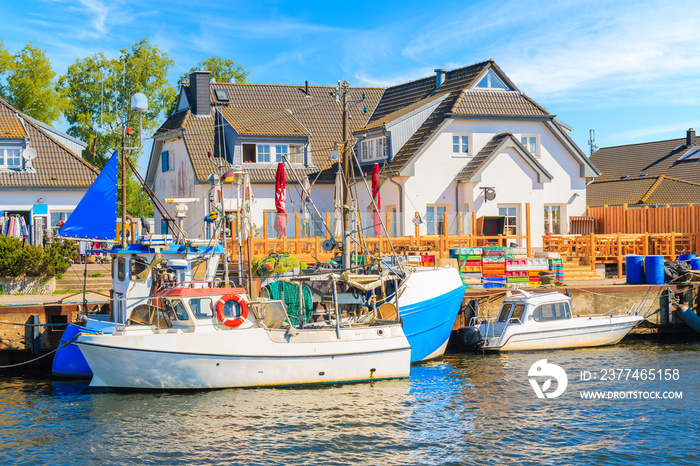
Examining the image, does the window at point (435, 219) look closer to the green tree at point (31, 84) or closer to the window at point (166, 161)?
the window at point (166, 161)

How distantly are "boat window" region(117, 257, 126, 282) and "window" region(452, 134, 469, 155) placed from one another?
1997cm

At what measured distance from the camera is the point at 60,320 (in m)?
22.0

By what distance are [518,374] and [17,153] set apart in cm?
2646

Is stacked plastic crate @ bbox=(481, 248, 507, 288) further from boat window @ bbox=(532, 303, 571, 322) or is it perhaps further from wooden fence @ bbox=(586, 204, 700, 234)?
wooden fence @ bbox=(586, 204, 700, 234)

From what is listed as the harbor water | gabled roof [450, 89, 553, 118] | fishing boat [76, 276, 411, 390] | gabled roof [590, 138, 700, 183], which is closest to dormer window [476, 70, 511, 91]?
gabled roof [450, 89, 553, 118]

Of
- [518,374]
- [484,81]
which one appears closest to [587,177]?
[484,81]

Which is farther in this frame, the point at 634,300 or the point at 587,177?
the point at 587,177

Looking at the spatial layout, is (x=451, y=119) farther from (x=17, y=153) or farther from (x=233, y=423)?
(x=233, y=423)

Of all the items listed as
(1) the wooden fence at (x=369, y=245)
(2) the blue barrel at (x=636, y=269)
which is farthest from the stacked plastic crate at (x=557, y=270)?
(1) the wooden fence at (x=369, y=245)

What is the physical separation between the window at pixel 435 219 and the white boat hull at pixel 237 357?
53.1 feet

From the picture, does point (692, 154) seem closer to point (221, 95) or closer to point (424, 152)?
point (424, 152)

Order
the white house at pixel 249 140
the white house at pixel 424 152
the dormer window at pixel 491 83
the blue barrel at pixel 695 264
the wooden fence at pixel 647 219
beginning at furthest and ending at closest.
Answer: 1. the dormer window at pixel 491 83
2. the white house at pixel 249 140
3. the white house at pixel 424 152
4. the wooden fence at pixel 647 219
5. the blue barrel at pixel 695 264

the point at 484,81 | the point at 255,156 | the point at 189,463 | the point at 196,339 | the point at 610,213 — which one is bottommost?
the point at 189,463

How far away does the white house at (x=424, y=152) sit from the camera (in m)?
36.0
